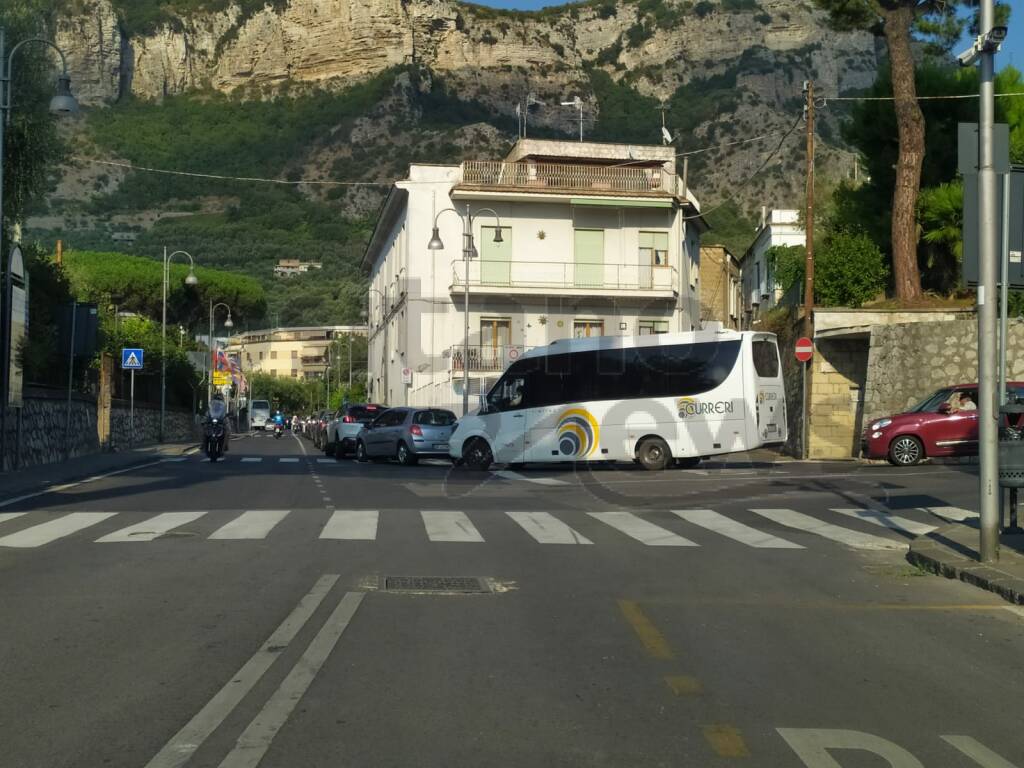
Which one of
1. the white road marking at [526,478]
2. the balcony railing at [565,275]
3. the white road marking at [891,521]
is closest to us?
the white road marking at [891,521]

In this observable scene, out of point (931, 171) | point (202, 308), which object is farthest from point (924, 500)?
point (202, 308)

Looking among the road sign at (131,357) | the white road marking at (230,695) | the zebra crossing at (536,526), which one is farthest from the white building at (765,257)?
the white road marking at (230,695)

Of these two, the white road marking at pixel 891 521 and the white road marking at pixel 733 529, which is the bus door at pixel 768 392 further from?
the white road marking at pixel 733 529

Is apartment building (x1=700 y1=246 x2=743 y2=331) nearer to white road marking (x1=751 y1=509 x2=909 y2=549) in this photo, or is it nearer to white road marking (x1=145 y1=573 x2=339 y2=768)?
white road marking (x1=751 y1=509 x2=909 y2=549)

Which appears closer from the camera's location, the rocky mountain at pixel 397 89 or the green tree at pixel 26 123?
the green tree at pixel 26 123

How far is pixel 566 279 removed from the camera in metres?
48.2

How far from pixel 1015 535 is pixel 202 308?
70011mm

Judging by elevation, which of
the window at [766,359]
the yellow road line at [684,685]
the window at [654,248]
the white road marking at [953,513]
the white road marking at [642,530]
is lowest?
A: the yellow road line at [684,685]

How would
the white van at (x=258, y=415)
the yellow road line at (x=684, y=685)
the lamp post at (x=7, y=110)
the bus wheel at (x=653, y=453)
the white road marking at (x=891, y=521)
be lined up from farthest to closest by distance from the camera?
the white van at (x=258, y=415)
the bus wheel at (x=653, y=453)
the lamp post at (x=7, y=110)
the white road marking at (x=891, y=521)
the yellow road line at (x=684, y=685)

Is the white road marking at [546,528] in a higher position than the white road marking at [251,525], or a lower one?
lower

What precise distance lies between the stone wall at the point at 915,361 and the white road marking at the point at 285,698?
2301cm

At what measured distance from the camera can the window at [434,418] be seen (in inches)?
1249

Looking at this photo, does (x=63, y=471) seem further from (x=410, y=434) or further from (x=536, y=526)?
(x=536, y=526)

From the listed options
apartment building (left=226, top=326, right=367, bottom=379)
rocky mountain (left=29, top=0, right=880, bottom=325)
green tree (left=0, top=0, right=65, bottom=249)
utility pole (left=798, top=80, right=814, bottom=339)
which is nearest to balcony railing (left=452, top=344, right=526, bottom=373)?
utility pole (left=798, top=80, right=814, bottom=339)
